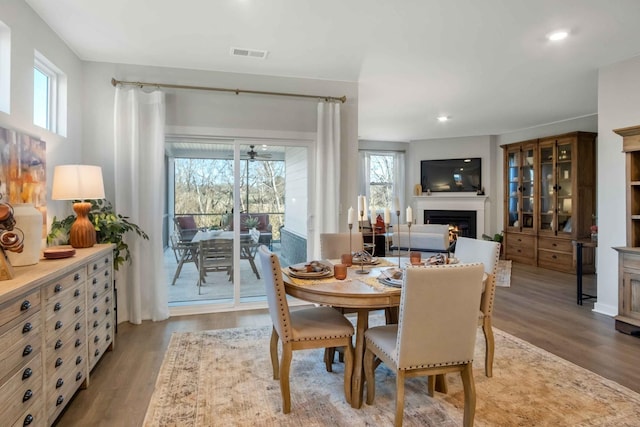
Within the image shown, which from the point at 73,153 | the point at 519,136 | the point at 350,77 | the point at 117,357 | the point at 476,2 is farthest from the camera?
the point at 519,136

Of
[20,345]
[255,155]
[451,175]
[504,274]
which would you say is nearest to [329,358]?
[20,345]

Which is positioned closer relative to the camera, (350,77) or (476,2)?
(476,2)

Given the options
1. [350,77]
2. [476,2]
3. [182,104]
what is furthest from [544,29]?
[182,104]

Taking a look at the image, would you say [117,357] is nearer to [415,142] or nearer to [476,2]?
[476,2]

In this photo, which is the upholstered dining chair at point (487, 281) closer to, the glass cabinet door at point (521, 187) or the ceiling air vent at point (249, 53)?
the ceiling air vent at point (249, 53)

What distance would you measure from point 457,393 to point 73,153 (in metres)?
3.86

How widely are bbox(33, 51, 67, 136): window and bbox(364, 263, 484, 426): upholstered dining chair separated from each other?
3142mm

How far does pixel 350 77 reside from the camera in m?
4.43

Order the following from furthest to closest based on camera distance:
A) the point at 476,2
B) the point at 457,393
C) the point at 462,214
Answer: the point at 462,214
the point at 476,2
the point at 457,393

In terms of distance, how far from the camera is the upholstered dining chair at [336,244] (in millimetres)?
3512

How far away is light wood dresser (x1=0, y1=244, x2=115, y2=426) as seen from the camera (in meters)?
1.60

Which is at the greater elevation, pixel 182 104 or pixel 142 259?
pixel 182 104

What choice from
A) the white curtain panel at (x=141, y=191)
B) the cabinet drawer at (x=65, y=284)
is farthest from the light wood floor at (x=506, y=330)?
the cabinet drawer at (x=65, y=284)

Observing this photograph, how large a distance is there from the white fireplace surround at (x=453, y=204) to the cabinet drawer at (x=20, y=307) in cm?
805
